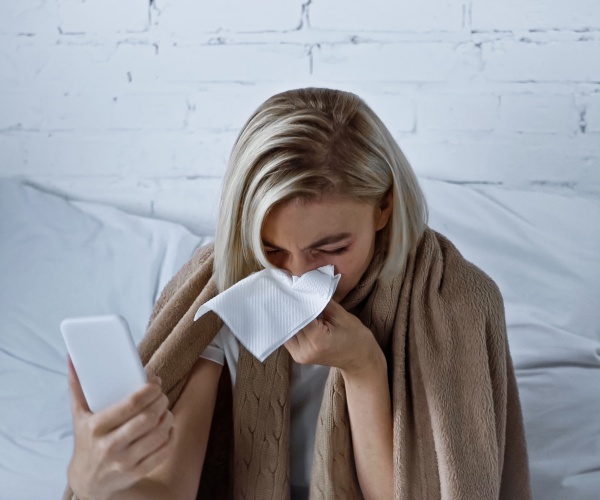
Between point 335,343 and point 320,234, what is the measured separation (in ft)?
0.45

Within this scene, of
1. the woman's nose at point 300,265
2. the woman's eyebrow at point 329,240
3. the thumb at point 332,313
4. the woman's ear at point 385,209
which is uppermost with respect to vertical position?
the woman's ear at point 385,209

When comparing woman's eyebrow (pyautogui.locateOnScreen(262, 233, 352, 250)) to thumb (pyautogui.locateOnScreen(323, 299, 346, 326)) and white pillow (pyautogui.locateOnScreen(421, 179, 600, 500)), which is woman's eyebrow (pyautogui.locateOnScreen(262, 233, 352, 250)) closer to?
thumb (pyautogui.locateOnScreen(323, 299, 346, 326))

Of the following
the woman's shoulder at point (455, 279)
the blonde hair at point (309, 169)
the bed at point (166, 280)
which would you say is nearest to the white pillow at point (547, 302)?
the bed at point (166, 280)

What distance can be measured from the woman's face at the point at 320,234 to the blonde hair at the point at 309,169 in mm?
13

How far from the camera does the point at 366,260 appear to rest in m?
1.17

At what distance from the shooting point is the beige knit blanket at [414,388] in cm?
115

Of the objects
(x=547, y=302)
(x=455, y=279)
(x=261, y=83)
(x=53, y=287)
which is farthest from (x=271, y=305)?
(x=261, y=83)

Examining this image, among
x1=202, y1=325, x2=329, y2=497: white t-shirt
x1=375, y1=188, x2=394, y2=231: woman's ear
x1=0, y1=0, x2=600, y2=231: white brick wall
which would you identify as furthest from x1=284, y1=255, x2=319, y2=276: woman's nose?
x1=0, y1=0, x2=600, y2=231: white brick wall

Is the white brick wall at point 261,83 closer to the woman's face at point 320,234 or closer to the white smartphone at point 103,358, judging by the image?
the woman's face at point 320,234

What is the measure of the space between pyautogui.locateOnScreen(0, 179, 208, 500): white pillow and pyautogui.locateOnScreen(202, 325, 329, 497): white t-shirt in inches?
14.1

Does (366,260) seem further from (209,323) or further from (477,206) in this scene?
(477,206)

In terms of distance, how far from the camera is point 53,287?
71.0 inches

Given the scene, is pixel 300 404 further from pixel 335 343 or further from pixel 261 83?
pixel 261 83

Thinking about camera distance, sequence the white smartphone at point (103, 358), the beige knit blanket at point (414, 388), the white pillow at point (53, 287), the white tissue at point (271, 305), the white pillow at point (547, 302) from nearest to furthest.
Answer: the white smartphone at point (103, 358) → the white tissue at point (271, 305) → the beige knit blanket at point (414, 388) → the white pillow at point (547, 302) → the white pillow at point (53, 287)
